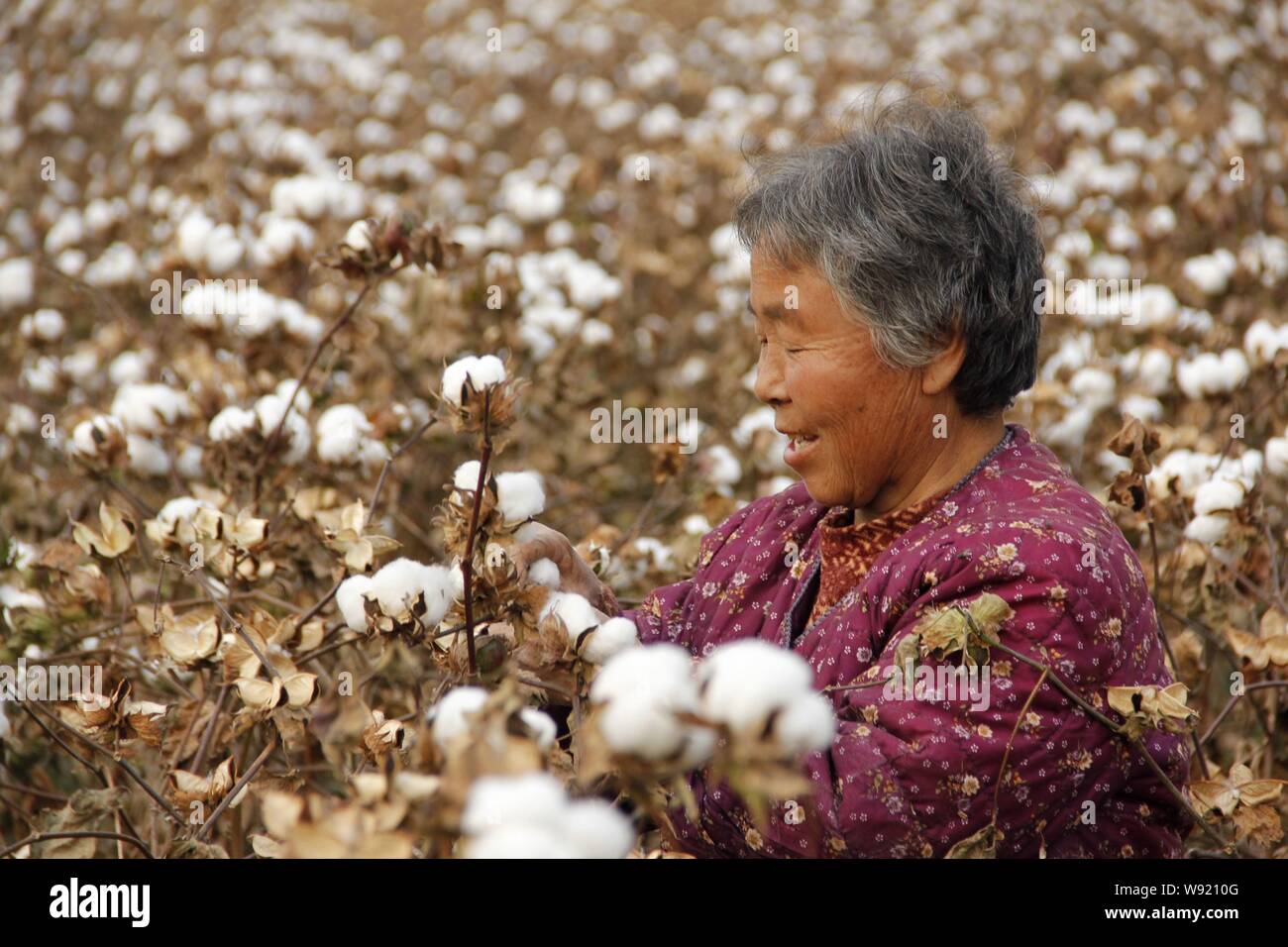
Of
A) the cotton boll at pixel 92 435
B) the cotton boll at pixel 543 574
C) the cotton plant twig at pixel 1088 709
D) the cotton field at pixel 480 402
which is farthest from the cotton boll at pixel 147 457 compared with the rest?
the cotton plant twig at pixel 1088 709

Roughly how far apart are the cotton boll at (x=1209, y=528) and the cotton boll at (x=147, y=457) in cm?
148

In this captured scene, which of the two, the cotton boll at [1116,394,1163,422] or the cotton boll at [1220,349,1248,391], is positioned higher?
the cotton boll at [1220,349,1248,391]

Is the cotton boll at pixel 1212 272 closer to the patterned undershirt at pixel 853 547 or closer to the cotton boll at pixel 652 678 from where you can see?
the patterned undershirt at pixel 853 547

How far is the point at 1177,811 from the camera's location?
145 cm

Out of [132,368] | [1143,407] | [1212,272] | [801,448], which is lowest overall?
[801,448]

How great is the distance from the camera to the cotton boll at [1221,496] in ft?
5.71

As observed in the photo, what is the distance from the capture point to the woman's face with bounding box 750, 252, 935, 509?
1.48m

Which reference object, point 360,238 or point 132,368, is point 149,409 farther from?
point 132,368

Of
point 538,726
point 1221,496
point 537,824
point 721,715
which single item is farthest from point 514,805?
point 1221,496

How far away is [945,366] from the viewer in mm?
1481

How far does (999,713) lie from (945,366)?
399 millimetres

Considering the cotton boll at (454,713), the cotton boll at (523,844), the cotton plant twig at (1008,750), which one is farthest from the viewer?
the cotton plant twig at (1008,750)

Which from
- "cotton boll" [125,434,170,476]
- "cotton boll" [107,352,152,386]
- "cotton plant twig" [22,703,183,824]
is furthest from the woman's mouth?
"cotton boll" [107,352,152,386]

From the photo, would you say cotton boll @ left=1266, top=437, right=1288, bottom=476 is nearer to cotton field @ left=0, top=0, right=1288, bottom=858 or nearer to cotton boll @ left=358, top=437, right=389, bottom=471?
cotton field @ left=0, top=0, right=1288, bottom=858
